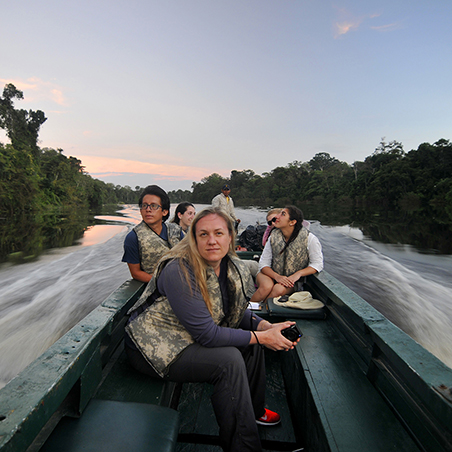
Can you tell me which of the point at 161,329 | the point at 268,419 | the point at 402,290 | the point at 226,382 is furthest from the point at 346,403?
the point at 402,290

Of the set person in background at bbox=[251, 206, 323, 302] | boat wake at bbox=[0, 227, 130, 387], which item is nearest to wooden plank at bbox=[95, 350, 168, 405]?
person in background at bbox=[251, 206, 323, 302]

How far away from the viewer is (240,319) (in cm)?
166

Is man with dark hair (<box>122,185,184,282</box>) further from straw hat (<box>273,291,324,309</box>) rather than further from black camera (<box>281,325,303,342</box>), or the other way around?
black camera (<box>281,325,303,342</box>)

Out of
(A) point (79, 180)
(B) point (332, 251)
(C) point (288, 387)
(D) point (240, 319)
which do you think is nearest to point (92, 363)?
(D) point (240, 319)

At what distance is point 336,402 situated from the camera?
1.40 meters

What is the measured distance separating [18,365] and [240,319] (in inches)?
148

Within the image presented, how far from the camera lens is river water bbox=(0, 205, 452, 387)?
4.68 metres

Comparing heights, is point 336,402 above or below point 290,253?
below

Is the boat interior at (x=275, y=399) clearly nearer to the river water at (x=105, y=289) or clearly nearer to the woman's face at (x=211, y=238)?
the woman's face at (x=211, y=238)

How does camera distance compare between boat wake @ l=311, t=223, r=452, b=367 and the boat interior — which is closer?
the boat interior

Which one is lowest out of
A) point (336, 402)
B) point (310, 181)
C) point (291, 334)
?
point (336, 402)

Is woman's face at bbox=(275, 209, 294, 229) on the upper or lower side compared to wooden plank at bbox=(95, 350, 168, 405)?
upper

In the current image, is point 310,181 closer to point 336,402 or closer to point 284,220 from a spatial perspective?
point 284,220

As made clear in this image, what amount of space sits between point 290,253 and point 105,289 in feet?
17.2
